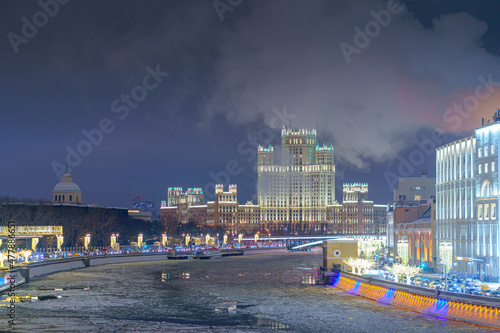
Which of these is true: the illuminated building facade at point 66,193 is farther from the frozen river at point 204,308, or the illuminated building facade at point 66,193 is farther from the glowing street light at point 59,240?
the frozen river at point 204,308

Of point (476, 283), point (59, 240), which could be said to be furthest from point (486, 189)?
point (59, 240)

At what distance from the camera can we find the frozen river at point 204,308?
45.0 m

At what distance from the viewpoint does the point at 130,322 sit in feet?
152

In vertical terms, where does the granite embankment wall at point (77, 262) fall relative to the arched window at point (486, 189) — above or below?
below

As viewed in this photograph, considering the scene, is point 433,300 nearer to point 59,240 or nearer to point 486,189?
point 486,189

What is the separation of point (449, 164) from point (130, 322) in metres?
46.3

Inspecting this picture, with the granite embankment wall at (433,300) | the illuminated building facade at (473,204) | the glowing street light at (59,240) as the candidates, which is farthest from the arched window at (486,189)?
the glowing street light at (59,240)

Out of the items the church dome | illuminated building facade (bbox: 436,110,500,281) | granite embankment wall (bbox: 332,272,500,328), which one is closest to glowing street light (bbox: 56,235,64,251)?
granite embankment wall (bbox: 332,272,500,328)

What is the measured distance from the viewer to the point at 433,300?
50.2 m

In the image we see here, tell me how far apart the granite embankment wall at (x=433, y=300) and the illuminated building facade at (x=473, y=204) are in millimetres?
8201

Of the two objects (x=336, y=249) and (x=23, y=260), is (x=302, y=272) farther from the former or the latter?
(x=23, y=260)

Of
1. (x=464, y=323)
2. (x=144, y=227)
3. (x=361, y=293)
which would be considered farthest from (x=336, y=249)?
(x=144, y=227)

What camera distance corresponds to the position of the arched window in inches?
2604

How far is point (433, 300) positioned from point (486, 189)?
827 inches
